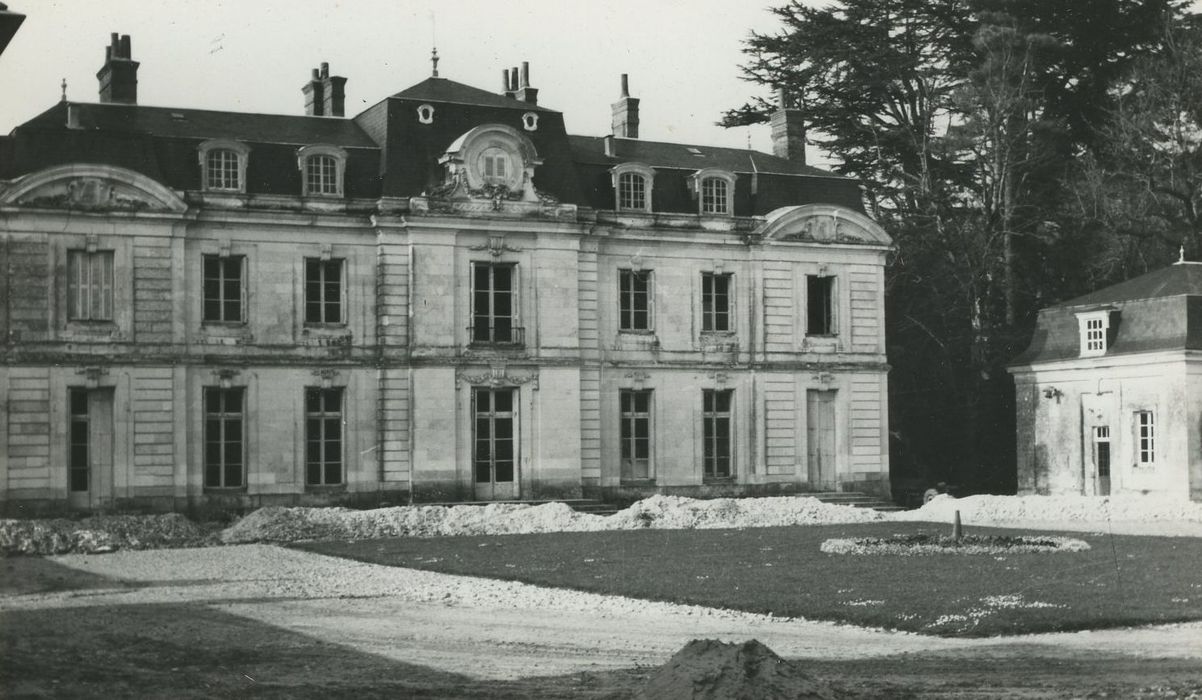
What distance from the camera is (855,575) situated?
57.1 feet

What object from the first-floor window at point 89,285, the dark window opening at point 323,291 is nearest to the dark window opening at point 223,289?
the dark window opening at point 323,291

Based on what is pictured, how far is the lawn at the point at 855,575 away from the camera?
46.4ft

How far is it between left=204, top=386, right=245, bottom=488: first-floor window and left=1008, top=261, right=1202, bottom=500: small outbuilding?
17.4m

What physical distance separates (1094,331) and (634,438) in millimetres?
10286

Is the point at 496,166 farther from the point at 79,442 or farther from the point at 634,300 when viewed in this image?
the point at 79,442

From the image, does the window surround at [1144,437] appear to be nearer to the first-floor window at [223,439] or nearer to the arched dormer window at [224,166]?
the first-floor window at [223,439]

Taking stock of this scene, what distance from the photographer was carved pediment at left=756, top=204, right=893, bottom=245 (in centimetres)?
3297

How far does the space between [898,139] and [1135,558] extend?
23.8 metres

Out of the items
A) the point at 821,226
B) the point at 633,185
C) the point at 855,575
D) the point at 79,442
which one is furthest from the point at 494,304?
the point at 855,575

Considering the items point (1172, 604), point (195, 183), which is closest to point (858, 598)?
point (1172, 604)

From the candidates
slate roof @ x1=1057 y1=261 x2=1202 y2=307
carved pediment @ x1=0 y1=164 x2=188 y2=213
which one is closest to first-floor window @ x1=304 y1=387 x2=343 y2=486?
carved pediment @ x1=0 y1=164 x2=188 y2=213

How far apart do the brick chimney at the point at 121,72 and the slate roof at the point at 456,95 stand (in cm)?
520

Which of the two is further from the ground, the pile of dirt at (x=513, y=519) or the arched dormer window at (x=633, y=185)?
the arched dormer window at (x=633, y=185)

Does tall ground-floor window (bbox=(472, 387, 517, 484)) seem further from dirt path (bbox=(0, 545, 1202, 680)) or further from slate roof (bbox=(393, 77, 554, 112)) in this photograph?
dirt path (bbox=(0, 545, 1202, 680))
